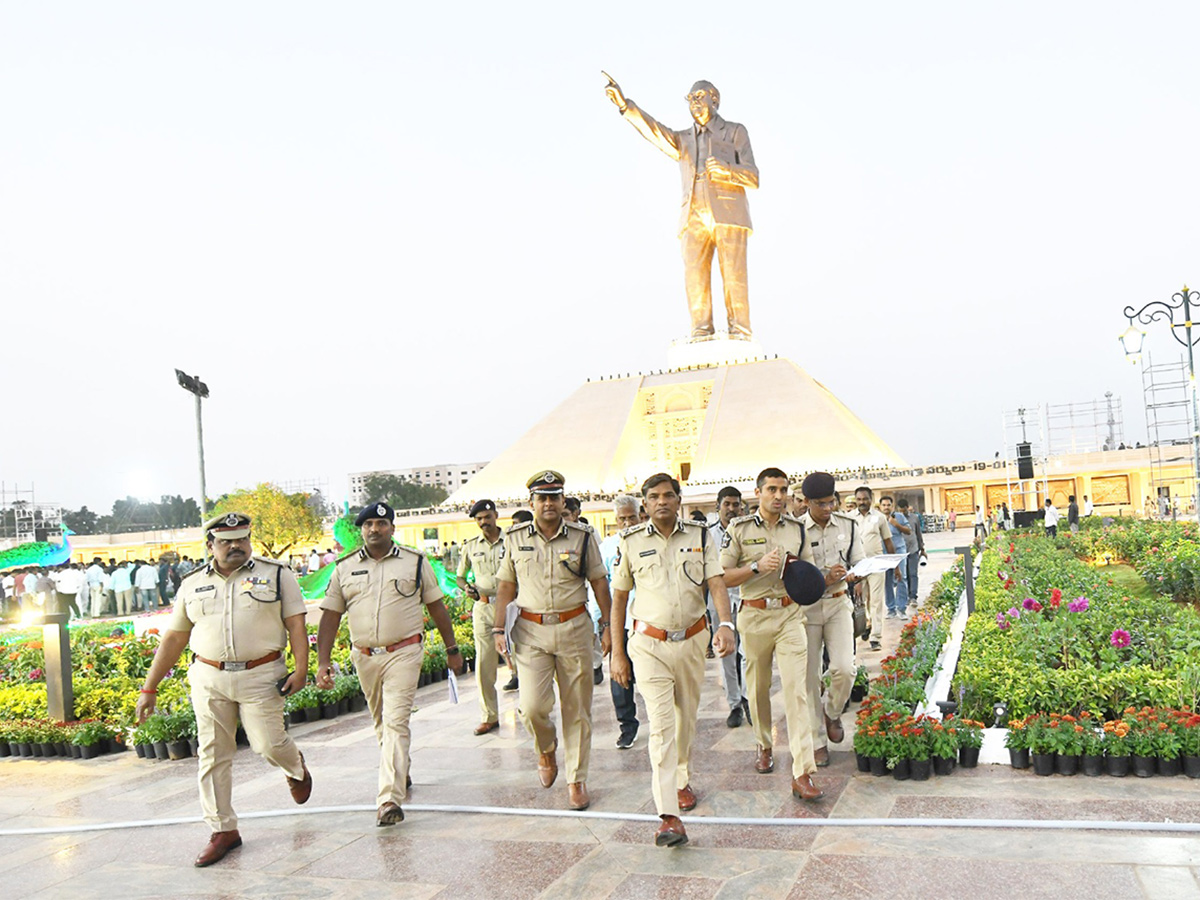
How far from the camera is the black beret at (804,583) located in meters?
4.44

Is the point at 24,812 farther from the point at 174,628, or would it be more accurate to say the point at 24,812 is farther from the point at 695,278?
the point at 695,278

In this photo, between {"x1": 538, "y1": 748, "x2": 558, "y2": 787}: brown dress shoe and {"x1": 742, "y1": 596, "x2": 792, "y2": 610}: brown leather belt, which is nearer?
{"x1": 742, "y1": 596, "x2": 792, "y2": 610}: brown leather belt

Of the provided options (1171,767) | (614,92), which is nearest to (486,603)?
(1171,767)

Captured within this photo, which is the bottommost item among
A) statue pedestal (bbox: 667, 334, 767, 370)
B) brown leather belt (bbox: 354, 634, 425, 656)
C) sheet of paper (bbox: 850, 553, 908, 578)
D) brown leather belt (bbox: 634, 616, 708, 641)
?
brown leather belt (bbox: 354, 634, 425, 656)

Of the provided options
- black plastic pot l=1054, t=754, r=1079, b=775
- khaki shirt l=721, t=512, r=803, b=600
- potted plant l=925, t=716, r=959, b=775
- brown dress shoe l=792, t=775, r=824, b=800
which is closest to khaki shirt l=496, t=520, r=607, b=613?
khaki shirt l=721, t=512, r=803, b=600

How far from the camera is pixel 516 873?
12.4 ft

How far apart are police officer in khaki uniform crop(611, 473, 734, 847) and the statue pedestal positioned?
4207cm

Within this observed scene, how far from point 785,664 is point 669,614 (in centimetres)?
71

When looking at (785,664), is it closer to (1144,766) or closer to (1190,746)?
(1144,766)

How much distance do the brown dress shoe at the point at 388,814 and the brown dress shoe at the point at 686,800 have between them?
1272mm

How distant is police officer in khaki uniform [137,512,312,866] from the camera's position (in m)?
4.32

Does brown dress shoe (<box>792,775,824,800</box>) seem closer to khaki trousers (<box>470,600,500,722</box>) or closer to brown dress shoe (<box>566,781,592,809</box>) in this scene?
brown dress shoe (<box>566,781,592,809</box>)

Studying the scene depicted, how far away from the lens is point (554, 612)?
4738mm

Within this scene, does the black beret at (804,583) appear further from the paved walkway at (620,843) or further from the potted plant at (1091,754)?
the potted plant at (1091,754)
